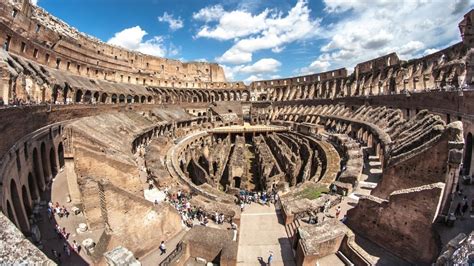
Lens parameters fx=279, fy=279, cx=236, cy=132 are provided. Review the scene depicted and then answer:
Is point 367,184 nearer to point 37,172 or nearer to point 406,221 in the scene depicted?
point 406,221

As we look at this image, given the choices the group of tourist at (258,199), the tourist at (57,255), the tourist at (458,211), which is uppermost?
the tourist at (458,211)

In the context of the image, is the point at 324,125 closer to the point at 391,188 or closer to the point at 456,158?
the point at 391,188

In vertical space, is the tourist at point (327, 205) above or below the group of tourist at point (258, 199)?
above

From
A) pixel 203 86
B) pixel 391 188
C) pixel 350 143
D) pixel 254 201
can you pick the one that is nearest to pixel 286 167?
pixel 350 143

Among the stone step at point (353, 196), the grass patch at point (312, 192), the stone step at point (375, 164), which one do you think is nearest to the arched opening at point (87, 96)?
the grass patch at point (312, 192)

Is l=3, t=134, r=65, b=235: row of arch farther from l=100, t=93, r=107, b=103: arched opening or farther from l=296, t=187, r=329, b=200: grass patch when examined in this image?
l=296, t=187, r=329, b=200: grass patch

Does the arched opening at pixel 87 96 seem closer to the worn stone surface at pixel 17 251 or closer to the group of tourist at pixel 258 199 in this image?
the group of tourist at pixel 258 199

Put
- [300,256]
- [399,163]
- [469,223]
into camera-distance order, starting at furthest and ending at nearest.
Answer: [399,163] < [469,223] < [300,256]
